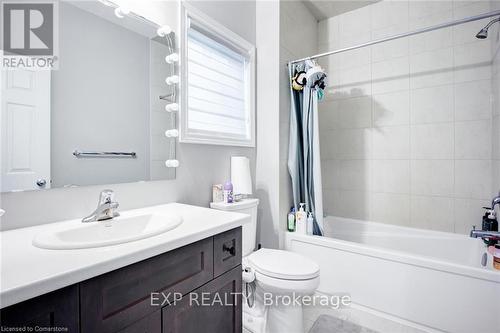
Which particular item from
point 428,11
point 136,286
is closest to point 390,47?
point 428,11

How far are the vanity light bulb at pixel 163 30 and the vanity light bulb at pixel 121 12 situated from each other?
0.57 feet

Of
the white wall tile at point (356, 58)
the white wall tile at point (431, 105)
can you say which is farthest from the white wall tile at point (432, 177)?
the white wall tile at point (356, 58)

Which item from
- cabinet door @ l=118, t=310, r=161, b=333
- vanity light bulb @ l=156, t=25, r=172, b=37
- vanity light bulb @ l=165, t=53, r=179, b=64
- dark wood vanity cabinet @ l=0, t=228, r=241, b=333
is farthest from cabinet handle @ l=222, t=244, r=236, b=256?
vanity light bulb @ l=156, t=25, r=172, b=37

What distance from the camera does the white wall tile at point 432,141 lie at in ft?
7.02

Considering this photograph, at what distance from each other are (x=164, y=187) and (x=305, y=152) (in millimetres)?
1245

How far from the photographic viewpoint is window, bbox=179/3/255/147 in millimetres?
1540

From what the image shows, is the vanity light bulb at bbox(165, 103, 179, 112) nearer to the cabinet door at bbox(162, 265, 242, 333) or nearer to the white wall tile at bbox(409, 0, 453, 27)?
the cabinet door at bbox(162, 265, 242, 333)

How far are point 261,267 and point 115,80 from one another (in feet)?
4.17

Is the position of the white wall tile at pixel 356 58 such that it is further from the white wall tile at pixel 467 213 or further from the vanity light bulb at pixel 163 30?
the vanity light bulb at pixel 163 30

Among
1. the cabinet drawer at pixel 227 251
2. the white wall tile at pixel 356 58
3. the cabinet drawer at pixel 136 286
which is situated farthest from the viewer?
the white wall tile at pixel 356 58

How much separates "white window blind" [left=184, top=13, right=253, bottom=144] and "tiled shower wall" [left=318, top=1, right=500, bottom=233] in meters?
1.16

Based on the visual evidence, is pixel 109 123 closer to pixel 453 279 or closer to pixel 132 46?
pixel 132 46

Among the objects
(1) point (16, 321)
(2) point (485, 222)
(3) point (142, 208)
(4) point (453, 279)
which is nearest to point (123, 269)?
(1) point (16, 321)

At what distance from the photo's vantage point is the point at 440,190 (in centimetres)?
217
